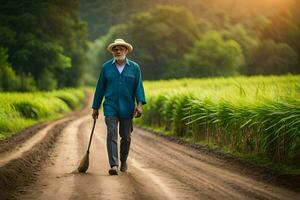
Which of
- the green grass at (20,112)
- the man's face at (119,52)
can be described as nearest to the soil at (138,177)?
the man's face at (119,52)

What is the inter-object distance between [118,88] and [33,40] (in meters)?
40.6

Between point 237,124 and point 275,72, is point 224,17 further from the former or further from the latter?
point 237,124

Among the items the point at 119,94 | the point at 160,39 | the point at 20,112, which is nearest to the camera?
the point at 119,94

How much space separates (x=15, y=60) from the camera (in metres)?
50.4

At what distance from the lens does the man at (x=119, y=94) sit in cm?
1060

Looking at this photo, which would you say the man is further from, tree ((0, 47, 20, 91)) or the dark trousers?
tree ((0, 47, 20, 91))

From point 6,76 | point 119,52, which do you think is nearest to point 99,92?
point 119,52

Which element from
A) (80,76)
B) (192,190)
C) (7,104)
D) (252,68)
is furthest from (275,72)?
(192,190)

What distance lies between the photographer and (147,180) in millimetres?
9422

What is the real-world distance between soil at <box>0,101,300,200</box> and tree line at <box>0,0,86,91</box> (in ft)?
107

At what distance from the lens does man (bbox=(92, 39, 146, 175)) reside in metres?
10.6

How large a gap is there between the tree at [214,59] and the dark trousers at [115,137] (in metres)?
74.7

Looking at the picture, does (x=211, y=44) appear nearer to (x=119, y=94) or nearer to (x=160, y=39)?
(x=160, y=39)

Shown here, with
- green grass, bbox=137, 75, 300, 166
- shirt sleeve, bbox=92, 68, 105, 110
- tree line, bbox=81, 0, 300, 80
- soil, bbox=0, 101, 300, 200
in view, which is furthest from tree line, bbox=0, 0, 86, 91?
shirt sleeve, bbox=92, 68, 105, 110
